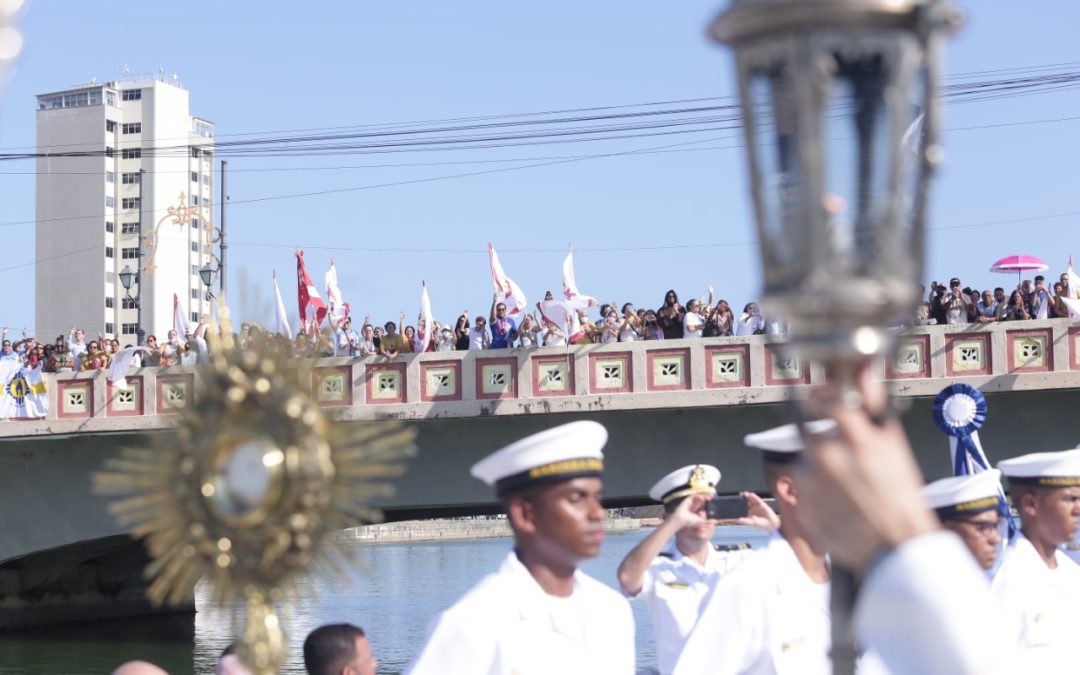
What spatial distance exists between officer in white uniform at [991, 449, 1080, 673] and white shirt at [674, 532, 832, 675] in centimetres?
100

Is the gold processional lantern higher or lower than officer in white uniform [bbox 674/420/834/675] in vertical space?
higher

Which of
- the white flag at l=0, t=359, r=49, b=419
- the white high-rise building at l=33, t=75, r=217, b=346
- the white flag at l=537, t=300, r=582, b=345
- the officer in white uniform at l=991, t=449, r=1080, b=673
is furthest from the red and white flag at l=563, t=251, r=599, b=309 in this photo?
the white high-rise building at l=33, t=75, r=217, b=346

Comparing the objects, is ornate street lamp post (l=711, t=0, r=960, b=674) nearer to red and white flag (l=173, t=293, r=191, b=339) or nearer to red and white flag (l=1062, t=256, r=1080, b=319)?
red and white flag (l=1062, t=256, r=1080, b=319)

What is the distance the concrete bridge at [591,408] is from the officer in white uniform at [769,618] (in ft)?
56.8

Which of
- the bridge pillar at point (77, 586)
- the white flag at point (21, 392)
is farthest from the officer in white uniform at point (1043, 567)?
the bridge pillar at point (77, 586)

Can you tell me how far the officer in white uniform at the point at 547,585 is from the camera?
173 inches

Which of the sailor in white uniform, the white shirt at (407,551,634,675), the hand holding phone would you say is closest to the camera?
the white shirt at (407,551,634,675)

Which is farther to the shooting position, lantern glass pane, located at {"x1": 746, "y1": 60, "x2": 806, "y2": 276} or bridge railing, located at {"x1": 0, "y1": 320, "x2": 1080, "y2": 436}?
bridge railing, located at {"x1": 0, "y1": 320, "x2": 1080, "y2": 436}

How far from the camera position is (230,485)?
2578 millimetres

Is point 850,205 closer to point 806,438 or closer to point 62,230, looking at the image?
point 806,438

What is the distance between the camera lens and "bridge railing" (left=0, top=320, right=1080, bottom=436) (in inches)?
916

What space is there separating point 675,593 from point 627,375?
1587 centimetres

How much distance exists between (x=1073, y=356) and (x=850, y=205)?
74.0 feet

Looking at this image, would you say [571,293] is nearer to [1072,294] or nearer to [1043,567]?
[1072,294]
